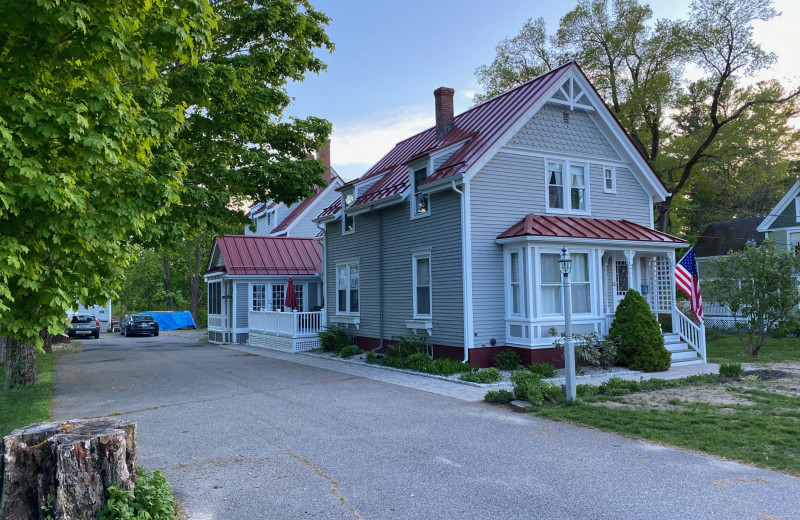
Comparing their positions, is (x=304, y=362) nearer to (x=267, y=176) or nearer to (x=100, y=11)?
(x=267, y=176)

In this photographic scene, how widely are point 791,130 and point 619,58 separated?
1860 centimetres

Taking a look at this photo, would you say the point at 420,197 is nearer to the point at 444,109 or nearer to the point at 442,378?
the point at 444,109

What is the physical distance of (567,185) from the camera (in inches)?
672

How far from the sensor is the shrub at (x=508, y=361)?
582 inches

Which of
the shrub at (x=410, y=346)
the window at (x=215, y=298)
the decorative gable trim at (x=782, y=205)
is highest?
the decorative gable trim at (x=782, y=205)

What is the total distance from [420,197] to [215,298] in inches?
627

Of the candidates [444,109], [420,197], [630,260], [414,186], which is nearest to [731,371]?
[630,260]

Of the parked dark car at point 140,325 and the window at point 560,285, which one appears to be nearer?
the window at point 560,285

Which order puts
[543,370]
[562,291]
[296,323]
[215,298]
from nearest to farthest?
[543,370] < [562,291] < [296,323] < [215,298]

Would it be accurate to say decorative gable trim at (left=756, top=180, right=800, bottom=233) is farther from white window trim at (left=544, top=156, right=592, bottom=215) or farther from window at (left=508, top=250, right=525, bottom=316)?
window at (left=508, top=250, right=525, bottom=316)

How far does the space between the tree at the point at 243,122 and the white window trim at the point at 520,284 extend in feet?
19.4

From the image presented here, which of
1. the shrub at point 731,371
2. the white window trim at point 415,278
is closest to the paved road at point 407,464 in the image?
the white window trim at point 415,278

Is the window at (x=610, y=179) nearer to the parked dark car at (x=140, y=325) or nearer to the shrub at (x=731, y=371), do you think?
the shrub at (x=731, y=371)

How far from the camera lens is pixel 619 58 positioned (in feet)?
92.4
